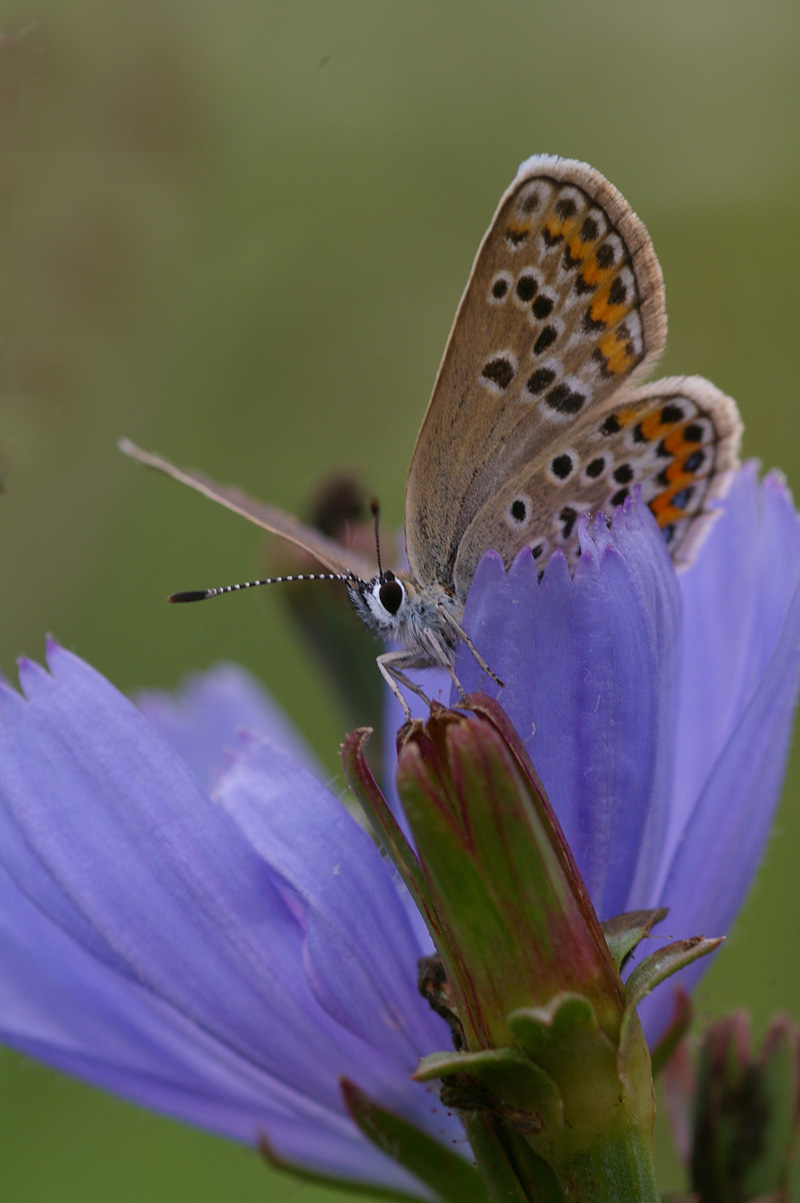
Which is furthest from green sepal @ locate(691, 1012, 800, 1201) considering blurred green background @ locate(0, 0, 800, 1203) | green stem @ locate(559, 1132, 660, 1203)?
blurred green background @ locate(0, 0, 800, 1203)

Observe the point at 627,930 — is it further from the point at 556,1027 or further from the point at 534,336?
the point at 534,336

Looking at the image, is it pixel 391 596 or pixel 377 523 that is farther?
pixel 377 523

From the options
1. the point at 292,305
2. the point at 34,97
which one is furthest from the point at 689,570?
the point at 292,305

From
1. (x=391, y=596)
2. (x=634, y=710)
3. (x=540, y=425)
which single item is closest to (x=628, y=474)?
(x=540, y=425)

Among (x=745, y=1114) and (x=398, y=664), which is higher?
(x=398, y=664)

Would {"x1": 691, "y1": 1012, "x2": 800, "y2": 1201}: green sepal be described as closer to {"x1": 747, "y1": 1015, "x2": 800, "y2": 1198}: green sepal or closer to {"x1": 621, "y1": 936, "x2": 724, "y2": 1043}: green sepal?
{"x1": 747, "y1": 1015, "x2": 800, "y2": 1198}: green sepal

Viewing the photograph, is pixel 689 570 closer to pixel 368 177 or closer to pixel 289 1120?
pixel 289 1120

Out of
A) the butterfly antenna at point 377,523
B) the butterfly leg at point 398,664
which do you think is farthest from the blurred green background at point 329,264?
the butterfly leg at point 398,664
